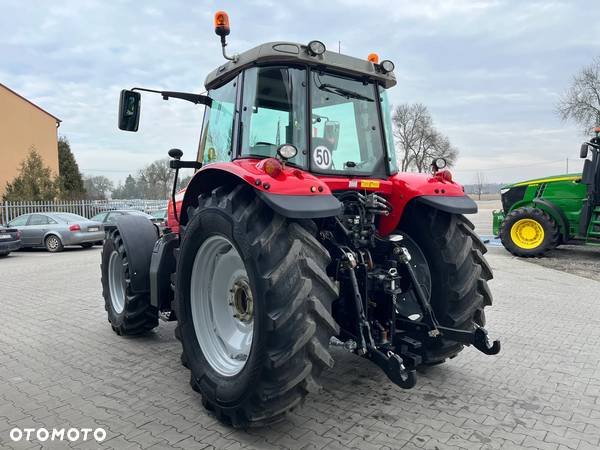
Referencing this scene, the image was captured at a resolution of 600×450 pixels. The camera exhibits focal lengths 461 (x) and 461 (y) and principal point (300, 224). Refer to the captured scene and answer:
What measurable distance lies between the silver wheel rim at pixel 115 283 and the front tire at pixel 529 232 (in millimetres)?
9776

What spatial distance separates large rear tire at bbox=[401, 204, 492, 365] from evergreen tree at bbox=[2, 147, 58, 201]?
25.5 m

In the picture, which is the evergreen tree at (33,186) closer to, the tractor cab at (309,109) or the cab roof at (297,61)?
the cab roof at (297,61)

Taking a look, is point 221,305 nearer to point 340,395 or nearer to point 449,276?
point 340,395

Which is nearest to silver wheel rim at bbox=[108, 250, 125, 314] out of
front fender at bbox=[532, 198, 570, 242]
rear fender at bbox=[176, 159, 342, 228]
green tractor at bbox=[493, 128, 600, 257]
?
rear fender at bbox=[176, 159, 342, 228]

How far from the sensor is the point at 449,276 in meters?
3.68

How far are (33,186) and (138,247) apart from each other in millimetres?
23769

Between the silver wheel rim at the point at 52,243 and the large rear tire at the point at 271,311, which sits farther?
the silver wheel rim at the point at 52,243

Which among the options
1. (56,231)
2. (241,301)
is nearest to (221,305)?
(241,301)

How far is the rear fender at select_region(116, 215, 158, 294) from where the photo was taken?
4.71 m

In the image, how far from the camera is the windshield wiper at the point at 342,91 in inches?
140

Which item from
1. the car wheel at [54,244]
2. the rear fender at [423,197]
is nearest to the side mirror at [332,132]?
the rear fender at [423,197]

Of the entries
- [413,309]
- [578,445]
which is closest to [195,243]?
[413,309]

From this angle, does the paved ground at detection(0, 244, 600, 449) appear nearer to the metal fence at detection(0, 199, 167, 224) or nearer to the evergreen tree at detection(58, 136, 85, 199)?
the metal fence at detection(0, 199, 167, 224)

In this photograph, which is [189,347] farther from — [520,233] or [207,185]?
[520,233]
